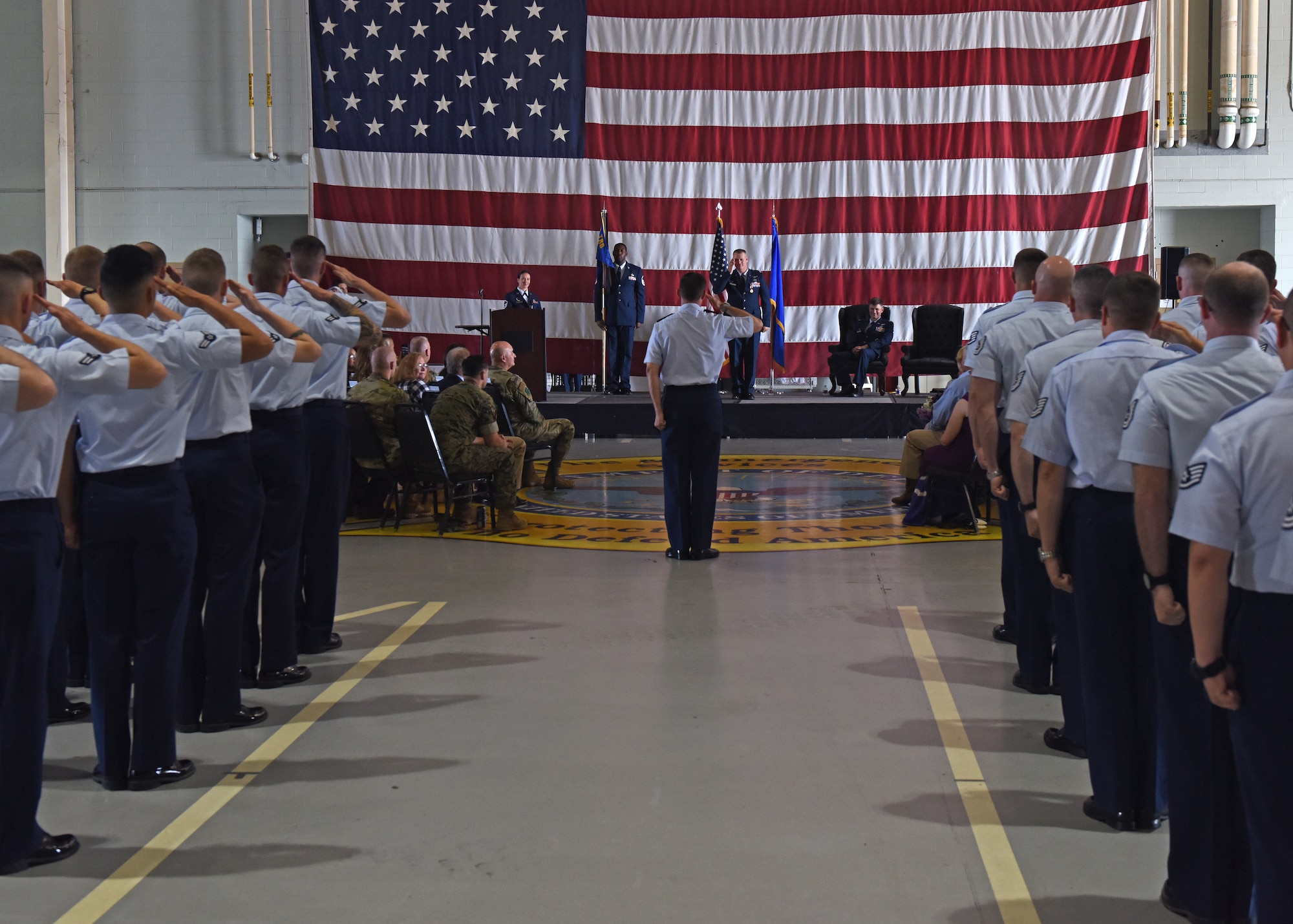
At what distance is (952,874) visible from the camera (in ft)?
11.2

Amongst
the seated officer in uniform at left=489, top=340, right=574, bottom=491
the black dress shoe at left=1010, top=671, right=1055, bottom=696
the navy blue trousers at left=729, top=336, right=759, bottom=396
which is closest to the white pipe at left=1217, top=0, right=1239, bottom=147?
the navy blue trousers at left=729, top=336, right=759, bottom=396

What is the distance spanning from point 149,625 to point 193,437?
90 centimetres

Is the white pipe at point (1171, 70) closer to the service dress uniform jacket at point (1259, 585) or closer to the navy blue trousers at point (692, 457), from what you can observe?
the navy blue trousers at point (692, 457)

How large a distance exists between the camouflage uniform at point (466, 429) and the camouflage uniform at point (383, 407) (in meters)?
0.33

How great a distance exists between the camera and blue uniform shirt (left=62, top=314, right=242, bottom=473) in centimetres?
390

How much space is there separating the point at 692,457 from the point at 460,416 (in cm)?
203

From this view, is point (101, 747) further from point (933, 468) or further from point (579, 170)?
point (579, 170)

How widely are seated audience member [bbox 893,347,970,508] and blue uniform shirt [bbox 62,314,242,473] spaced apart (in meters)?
5.85

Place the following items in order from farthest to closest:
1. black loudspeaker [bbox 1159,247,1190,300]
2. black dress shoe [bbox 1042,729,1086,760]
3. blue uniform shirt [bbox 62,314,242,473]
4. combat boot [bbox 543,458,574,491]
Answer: black loudspeaker [bbox 1159,247,1190,300] → combat boot [bbox 543,458,574,491] → black dress shoe [bbox 1042,729,1086,760] → blue uniform shirt [bbox 62,314,242,473]

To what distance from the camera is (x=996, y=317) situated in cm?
577

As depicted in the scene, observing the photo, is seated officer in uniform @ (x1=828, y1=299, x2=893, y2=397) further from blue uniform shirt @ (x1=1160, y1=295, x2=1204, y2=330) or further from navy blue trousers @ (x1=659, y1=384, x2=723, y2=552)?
blue uniform shirt @ (x1=1160, y1=295, x2=1204, y2=330)

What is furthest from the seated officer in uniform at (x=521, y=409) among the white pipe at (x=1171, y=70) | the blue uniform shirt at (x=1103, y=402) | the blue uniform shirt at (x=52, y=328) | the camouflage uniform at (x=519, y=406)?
the white pipe at (x=1171, y=70)

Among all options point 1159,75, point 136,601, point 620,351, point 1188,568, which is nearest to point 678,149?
point 620,351

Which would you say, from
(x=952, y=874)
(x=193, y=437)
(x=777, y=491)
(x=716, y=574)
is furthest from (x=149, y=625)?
(x=777, y=491)
